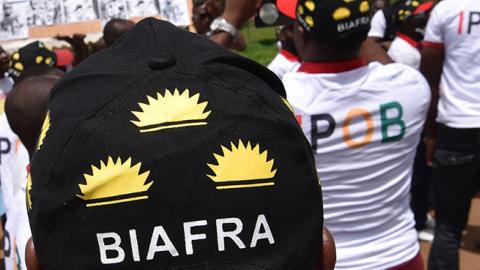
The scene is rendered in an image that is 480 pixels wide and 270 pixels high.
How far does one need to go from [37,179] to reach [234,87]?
0.99ft

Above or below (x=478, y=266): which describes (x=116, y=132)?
above

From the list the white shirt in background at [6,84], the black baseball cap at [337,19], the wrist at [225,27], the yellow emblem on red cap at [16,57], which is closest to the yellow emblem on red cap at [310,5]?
the black baseball cap at [337,19]

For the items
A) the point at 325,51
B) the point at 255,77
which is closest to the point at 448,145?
the point at 325,51

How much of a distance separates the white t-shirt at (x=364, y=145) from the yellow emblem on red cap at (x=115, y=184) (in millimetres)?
1397

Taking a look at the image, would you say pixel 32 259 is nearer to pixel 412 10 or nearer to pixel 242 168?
pixel 242 168

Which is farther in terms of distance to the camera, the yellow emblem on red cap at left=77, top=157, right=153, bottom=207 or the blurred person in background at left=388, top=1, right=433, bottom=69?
the blurred person in background at left=388, top=1, right=433, bottom=69

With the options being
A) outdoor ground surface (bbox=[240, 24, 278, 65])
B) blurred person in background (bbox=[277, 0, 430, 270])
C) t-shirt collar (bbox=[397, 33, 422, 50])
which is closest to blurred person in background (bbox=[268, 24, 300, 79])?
t-shirt collar (bbox=[397, 33, 422, 50])

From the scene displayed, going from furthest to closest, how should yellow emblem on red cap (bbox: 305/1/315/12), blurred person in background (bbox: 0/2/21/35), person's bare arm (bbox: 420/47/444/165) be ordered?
blurred person in background (bbox: 0/2/21/35)
person's bare arm (bbox: 420/47/444/165)
yellow emblem on red cap (bbox: 305/1/315/12)

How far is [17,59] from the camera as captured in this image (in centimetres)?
406

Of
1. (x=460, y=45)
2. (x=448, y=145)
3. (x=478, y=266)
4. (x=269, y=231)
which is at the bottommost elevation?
(x=478, y=266)

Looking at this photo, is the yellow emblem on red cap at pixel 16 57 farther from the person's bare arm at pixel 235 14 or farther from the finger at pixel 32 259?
the finger at pixel 32 259

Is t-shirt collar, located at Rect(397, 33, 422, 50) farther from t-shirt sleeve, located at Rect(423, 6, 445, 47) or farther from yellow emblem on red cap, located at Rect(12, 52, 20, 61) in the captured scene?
yellow emblem on red cap, located at Rect(12, 52, 20, 61)

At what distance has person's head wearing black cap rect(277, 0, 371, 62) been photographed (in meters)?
2.04

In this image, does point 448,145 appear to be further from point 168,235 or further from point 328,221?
point 168,235
